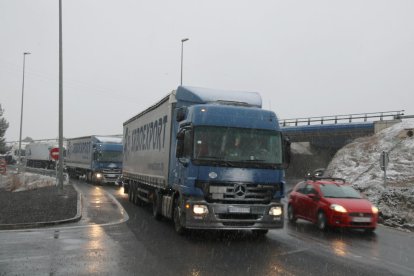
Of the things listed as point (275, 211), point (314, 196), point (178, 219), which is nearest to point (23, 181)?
point (314, 196)

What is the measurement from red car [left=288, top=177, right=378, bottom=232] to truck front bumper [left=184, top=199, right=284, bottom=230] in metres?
3.21

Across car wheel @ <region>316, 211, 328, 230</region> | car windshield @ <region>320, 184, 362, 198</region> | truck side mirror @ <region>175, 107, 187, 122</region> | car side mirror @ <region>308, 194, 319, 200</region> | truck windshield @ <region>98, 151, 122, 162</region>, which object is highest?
truck side mirror @ <region>175, 107, 187, 122</region>

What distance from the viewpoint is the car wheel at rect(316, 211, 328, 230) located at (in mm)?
13798

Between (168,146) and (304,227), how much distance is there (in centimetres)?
493

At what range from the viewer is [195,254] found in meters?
9.53

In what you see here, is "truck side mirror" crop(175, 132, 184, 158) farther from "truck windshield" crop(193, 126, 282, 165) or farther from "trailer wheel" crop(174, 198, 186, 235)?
"trailer wheel" crop(174, 198, 186, 235)

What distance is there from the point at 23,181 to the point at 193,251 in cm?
3312

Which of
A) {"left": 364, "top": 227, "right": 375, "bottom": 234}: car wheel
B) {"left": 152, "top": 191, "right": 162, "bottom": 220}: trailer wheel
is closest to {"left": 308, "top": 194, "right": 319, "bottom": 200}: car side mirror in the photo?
{"left": 364, "top": 227, "right": 375, "bottom": 234}: car wheel

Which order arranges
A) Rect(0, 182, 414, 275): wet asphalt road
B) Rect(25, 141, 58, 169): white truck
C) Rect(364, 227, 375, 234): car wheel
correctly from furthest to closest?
Rect(25, 141, 58, 169): white truck → Rect(364, 227, 375, 234): car wheel → Rect(0, 182, 414, 275): wet asphalt road

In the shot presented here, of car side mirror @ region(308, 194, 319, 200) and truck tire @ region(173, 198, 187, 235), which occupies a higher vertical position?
car side mirror @ region(308, 194, 319, 200)

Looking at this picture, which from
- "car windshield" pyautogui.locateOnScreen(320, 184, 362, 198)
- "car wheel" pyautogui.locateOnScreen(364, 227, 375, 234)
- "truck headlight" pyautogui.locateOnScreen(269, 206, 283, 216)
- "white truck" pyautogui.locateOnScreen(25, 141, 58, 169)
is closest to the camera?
"truck headlight" pyautogui.locateOnScreen(269, 206, 283, 216)

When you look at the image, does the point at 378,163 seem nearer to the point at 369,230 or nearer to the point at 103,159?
the point at 103,159

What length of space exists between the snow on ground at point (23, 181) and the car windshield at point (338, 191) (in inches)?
949

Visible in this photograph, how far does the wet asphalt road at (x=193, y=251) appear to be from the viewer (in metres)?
8.11
